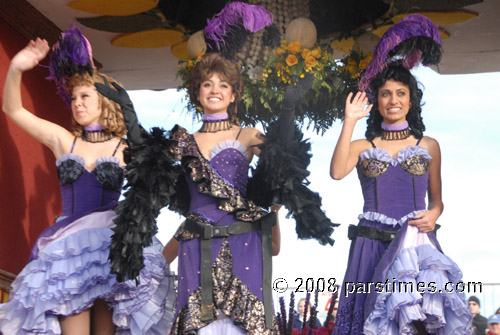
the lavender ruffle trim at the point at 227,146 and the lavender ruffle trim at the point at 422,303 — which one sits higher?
the lavender ruffle trim at the point at 227,146

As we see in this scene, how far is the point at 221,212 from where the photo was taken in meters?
4.58

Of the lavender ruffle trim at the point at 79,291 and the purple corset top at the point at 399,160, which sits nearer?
the lavender ruffle trim at the point at 79,291

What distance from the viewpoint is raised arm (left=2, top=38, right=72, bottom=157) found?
17.7ft

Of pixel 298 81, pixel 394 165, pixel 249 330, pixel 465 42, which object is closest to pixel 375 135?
pixel 394 165

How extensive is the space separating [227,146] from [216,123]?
0.20m

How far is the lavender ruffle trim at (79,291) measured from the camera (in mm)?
4816

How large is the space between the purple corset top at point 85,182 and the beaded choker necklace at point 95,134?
0.18 meters

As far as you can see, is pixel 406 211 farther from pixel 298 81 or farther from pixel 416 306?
pixel 298 81

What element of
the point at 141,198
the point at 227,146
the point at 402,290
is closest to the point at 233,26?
the point at 227,146

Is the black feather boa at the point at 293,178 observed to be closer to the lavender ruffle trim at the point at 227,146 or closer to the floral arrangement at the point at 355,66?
the lavender ruffle trim at the point at 227,146

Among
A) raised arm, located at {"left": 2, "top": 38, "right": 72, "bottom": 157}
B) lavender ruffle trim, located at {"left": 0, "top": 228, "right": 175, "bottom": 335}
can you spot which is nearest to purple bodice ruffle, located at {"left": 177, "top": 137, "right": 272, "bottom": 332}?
lavender ruffle trim, located at {"left": 0, "top": 228, "right": 175, "bottom": 335}

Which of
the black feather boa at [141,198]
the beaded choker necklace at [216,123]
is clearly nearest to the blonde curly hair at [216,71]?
the beaded choker necklace at [216,123]

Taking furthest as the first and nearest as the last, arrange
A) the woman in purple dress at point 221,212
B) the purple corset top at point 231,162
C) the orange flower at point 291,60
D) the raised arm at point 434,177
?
the orange flower at point 291,60 → the raised arm at point 434,177 → the purple corset top at point 231,162 → the woman in purple dress at point 221,212

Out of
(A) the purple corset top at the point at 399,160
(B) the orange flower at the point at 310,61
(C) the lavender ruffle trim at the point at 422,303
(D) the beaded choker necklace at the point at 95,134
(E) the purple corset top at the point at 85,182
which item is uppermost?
(B) the orange flower at the point at 310,61
